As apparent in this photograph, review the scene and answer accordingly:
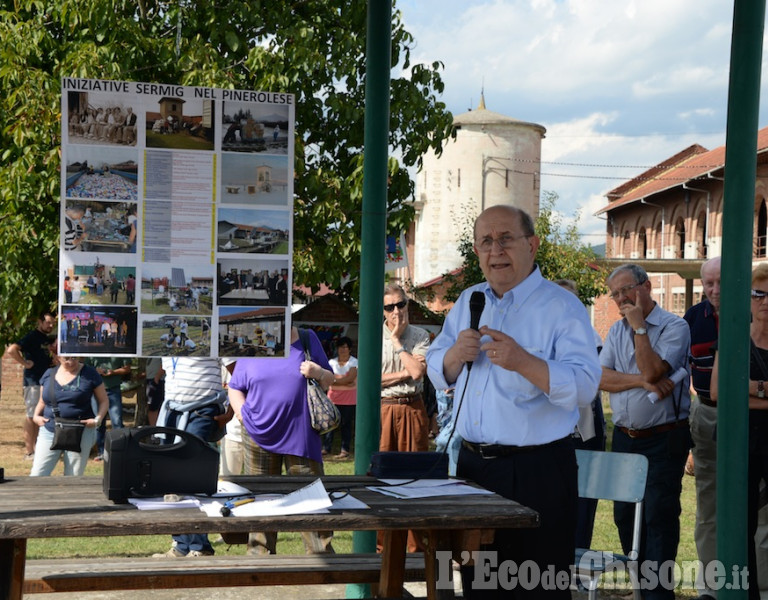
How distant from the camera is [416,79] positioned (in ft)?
45.8

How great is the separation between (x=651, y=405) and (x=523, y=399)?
266 cm

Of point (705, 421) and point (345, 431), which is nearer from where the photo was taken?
point (705, 421)

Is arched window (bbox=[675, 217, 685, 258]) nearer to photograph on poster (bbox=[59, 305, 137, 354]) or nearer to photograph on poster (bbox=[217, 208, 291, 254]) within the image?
photograph on poster (bbox=[217, 208, 291, 254])

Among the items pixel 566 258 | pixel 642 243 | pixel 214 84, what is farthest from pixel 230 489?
pixel 642 243

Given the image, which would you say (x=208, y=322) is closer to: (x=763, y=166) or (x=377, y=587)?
(x=377, y=587)

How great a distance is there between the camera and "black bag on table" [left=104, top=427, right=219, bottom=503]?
11.6 feet

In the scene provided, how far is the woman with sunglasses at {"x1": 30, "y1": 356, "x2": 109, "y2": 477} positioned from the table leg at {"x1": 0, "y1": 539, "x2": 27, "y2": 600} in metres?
4.94

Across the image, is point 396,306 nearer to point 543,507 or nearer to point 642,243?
point 543,507

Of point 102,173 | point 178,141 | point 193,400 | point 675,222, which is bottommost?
point 193,400

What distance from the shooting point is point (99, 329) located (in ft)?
16.4

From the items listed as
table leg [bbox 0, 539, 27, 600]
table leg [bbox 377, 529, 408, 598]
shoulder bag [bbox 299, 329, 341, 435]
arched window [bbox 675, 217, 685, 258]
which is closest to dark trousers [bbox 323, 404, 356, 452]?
shoulder bag [bbox 299, 329, 341, 435]

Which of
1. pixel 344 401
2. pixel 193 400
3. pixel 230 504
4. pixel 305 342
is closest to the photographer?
pixel 230 504

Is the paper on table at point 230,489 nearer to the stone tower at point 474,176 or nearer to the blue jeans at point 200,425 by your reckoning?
the blue jeans at point 200,425

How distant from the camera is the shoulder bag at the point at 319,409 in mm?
6793
